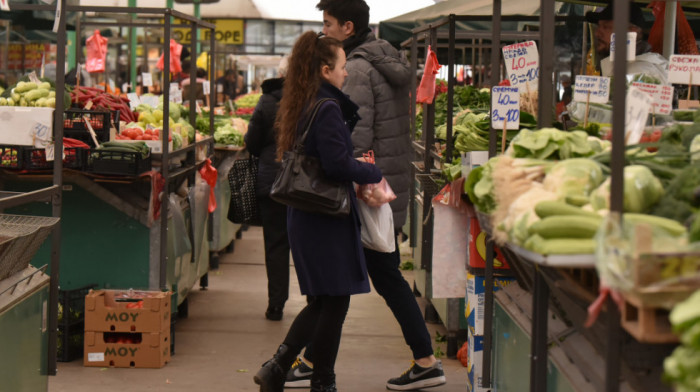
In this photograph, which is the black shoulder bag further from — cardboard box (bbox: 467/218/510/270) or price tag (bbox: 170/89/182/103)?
price tag (bbox: 170/89/182/103)

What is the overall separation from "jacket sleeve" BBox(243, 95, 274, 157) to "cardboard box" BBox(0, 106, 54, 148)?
1886 mm

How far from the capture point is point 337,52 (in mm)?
5156

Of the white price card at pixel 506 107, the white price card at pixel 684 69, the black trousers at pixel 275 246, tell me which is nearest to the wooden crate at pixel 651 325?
the white price card at pixel 506 107

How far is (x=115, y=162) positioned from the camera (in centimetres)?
636

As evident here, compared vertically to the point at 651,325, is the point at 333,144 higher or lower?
higher

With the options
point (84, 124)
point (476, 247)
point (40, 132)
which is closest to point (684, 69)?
point (476, 247)

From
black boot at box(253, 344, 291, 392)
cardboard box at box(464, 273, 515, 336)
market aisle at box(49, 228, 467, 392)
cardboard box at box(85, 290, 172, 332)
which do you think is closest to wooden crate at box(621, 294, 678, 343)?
cardboard box at box(464, 273, 515, 336)

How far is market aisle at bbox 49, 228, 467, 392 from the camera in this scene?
6.14 metres

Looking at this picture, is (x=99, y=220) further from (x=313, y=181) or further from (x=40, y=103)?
(x=313, y=181)

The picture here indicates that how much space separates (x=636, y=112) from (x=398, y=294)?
3.03 metres

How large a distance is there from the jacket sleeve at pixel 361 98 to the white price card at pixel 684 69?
6.54 ft

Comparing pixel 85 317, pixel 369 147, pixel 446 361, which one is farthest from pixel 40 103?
pixel 446 361

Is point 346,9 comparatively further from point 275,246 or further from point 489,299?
point 275,246

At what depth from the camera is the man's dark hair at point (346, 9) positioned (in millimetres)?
6012
